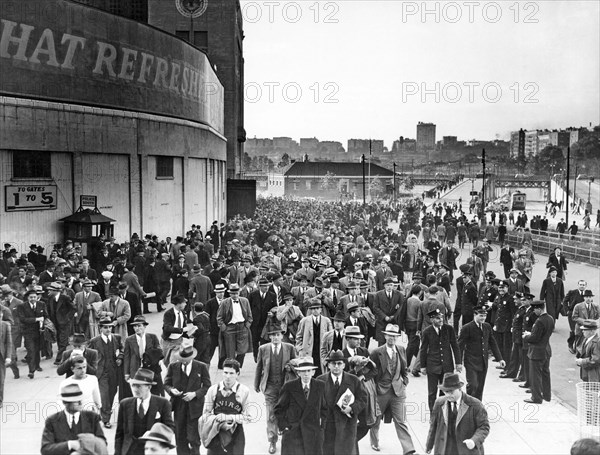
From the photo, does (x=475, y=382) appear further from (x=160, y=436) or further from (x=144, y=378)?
(x=160, y=436)

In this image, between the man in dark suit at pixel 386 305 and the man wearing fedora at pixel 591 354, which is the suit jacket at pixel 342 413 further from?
the man in dark suit at pixel 386 305

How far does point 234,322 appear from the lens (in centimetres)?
1227

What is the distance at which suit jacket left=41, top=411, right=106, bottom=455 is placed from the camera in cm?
629

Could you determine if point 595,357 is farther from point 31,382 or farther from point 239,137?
point 239,137

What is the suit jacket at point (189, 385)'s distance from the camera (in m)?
8.30

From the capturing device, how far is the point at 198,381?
8.34m

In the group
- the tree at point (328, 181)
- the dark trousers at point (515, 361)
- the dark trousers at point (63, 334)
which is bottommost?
the dark trousers at point (515, 361)

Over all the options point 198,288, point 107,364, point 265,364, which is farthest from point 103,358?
point 198,288

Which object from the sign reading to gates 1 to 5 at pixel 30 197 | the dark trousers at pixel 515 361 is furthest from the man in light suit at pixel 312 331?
the sign reading to gates 1 to 5 at pixel 30 197

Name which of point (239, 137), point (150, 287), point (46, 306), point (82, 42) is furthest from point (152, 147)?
point (239, 137)

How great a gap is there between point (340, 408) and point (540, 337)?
485 centimetres

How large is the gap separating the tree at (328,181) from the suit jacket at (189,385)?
393 ft

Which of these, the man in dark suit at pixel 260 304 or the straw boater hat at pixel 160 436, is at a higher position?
the straw boater hat at pixel 160 436

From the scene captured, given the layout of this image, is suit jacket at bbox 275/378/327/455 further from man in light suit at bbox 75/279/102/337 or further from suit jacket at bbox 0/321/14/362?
man in light suit at bbox 75/279/102/337
